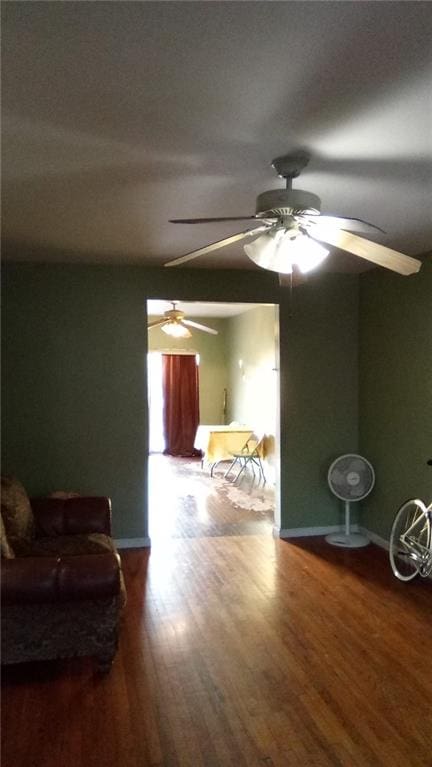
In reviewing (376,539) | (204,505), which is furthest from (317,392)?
(204,505)

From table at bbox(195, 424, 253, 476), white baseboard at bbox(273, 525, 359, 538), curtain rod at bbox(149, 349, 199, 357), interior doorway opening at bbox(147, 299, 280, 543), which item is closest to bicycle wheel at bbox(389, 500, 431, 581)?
white baseboard at bbox(273, 525, 359, 538)

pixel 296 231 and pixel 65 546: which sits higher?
pixel 296 231

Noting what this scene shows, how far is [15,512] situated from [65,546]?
1.16 feet

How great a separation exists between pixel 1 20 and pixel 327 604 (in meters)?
3.28

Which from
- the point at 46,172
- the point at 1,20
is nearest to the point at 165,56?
the point at 1,20

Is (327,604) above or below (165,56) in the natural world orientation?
below

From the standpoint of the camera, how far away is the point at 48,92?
5.40 ft

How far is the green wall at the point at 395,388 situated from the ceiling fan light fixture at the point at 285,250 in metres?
1.77

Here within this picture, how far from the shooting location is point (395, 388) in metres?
4.18

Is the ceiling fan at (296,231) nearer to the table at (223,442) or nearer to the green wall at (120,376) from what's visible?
the green wall at (120,376)

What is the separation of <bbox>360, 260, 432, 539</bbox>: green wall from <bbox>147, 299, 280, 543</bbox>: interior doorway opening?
802 mm

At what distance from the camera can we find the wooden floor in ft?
6.62

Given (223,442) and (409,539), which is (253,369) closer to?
(223,442)

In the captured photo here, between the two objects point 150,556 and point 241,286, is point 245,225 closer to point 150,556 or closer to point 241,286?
point 241,286
